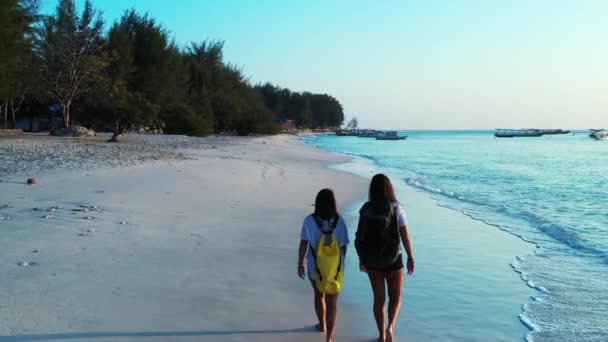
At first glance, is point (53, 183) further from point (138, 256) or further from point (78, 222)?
point (138, 256)

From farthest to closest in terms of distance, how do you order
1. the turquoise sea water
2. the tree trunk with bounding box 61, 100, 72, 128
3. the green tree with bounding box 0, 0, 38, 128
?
the tree trunk with bounding box 61, 100, 72, 128
the green tree with bounding box 0, 0, 38, 128
the turquoise sea water

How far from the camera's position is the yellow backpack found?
4.43 m

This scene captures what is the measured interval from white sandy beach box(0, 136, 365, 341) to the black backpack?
3.03 feet

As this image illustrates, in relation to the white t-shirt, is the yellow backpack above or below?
below

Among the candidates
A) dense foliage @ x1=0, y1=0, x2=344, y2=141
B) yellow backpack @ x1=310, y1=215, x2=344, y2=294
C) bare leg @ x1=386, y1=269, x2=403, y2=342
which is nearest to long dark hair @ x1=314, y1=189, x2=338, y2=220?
yellow backpack @ x1=310, y1=215, x2=344, y2=294

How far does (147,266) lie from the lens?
619cm

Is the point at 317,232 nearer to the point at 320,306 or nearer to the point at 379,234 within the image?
the point at 379,234

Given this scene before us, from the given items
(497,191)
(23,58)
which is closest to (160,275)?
(497,191)

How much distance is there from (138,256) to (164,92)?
4179 cm

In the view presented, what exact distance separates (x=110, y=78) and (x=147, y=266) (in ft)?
116

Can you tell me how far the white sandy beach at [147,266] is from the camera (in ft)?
15.0

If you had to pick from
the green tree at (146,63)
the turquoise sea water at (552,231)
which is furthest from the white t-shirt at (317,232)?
the green tree at (146,63)

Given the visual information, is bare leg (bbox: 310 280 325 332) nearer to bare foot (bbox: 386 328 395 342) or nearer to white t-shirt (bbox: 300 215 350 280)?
white t-shirt (bbox: 300 215 350 280)

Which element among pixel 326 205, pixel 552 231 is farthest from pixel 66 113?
pixel 326 205
